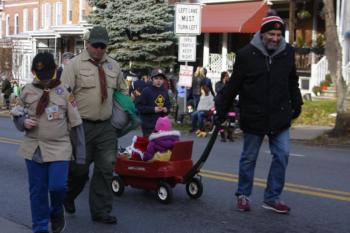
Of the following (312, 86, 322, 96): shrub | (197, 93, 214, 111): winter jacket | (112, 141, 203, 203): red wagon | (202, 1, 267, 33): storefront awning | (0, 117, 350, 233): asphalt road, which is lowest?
(0, 117, 350, 233): asphalt road

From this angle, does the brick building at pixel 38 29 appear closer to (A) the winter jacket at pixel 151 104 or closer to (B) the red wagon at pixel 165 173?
(A) the winter jacket at pixel 151 104

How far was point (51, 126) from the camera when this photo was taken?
18.7ft

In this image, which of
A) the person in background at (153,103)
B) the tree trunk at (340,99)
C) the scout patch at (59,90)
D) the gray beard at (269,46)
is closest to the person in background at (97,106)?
the scout patch at (59,90)

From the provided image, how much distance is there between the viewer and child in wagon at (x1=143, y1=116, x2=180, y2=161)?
7.84 m

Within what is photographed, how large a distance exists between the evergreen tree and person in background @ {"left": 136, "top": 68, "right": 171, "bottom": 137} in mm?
22564

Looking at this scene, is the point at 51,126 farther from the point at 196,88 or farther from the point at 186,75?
the point at 196,88

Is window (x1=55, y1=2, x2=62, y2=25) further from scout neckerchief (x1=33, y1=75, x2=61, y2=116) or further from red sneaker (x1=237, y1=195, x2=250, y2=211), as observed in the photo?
scout neckerchief (x1=33, y1=75, x2=61, y2=116)

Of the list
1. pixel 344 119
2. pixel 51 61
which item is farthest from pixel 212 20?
pixel 51 61

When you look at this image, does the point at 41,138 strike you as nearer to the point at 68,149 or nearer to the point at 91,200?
the point at 68,149

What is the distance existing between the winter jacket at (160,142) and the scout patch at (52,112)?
7.54 ft

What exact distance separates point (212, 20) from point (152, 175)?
22089mm

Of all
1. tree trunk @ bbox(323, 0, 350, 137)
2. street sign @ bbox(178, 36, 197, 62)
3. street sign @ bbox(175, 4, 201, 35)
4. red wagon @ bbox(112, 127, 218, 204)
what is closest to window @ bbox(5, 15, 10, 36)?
street sign @ bbox(178, 36, 197, 62)

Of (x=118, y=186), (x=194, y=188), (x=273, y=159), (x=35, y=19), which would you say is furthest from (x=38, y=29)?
(x=273, y=159)

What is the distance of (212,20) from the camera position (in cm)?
2914
